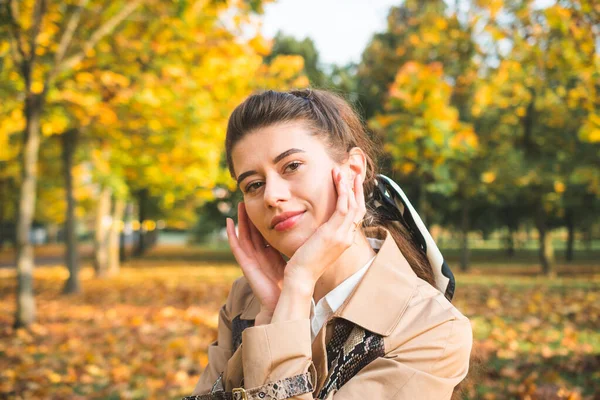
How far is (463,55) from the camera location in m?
12.1

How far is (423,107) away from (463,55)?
345 centimetres

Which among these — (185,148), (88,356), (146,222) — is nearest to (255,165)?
(88,356)

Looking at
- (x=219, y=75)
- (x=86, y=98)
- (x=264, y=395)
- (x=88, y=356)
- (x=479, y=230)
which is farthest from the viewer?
(x=479, y=230)

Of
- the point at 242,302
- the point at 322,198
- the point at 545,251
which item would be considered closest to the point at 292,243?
the point at 322,198

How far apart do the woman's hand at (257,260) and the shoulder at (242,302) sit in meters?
0.16

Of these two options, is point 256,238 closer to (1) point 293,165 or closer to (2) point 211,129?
(1) point 293,165

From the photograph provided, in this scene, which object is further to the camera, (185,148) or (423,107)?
(185,148)

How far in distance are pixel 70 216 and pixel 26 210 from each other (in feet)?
16.0

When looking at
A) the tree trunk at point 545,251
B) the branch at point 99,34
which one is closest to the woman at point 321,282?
the branch at point 99,34

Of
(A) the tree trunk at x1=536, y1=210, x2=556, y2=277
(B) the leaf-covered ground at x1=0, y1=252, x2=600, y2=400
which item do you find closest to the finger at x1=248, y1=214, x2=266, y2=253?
(B) the leaf-covered ground at x1=0, y1=252, x2=600, y2=400

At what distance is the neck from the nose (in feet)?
1.11

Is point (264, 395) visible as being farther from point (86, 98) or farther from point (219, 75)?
point (219, 75)

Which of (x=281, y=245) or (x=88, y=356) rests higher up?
(x=281, y=245)

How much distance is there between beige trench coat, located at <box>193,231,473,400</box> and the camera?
1539 mm
